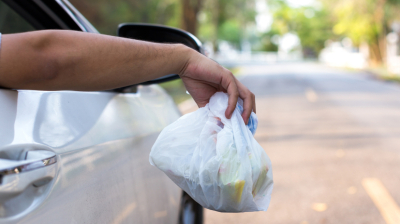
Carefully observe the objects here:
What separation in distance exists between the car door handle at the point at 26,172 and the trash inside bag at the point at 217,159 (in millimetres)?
479

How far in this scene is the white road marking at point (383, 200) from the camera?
3.37 m

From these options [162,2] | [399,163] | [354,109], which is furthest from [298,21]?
[399,163]

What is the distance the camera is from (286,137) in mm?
6762

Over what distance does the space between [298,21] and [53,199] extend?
264 feet

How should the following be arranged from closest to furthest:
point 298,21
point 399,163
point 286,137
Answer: point 399,163, point 286,137, point 298,21

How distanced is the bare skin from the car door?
0.25 ft

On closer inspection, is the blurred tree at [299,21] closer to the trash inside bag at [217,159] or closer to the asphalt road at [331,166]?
the asphalt road at [331,166]

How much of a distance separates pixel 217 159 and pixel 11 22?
1.64 metres

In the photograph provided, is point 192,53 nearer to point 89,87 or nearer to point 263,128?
point 89,87

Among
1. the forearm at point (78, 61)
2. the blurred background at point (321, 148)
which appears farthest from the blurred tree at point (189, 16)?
the forearm at point (78, 61)

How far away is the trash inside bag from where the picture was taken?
1.27m

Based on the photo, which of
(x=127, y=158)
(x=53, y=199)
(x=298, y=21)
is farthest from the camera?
(x=298, y=21)

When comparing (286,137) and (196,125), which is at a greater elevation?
(196,125)

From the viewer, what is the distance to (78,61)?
112cm
